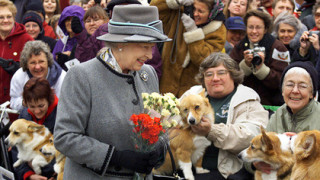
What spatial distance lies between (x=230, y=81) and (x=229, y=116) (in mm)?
361

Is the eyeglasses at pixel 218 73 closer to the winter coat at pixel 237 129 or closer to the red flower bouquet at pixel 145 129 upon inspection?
the winter coat at pixel 237 129

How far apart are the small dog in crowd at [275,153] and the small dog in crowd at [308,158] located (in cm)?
54

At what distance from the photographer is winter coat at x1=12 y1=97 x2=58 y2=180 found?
445 cm

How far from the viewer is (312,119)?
140 inches

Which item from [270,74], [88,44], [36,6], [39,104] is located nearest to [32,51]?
[88,44]

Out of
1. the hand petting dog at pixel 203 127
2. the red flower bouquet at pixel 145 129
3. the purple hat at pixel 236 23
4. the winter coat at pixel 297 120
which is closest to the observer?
the red flower bouquet at pixel 145 129

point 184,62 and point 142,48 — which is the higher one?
point 142,48

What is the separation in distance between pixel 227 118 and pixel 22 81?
2.84 m

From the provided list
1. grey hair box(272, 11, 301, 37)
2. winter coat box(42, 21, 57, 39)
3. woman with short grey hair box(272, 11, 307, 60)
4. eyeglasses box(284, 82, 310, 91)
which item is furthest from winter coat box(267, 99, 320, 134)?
winter coat box(42, 21, 57, 39)

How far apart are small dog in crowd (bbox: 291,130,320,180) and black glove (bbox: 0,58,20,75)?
442 centimetres

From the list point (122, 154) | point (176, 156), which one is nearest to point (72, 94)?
point (122, 154)

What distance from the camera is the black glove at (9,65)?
610 centimetres

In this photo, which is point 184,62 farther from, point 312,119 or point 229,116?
point 312,119

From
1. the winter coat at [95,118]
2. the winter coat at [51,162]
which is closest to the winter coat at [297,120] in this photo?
the winter coat at [95,118]
